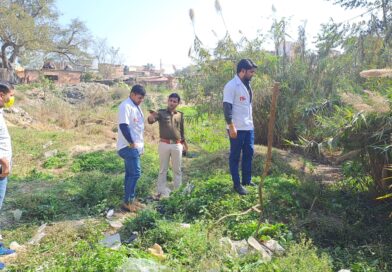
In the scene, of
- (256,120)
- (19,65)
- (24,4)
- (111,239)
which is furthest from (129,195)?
(19,65)

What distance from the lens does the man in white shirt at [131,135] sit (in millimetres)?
4734

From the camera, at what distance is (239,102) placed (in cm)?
519

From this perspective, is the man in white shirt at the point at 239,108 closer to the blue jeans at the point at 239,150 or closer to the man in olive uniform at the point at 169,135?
the blue jeans at the point at 239,150

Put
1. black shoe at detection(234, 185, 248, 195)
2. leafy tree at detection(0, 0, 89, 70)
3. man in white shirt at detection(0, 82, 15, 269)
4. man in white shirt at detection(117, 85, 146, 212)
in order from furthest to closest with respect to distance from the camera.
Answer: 1. leafy tree at detection(0, 0, 89, 70)
2. black shoe at detection(234, 185, 248, 195)
3. man in white shirt at detection(117, 85, 146, 212)
4. man in white shirt at detection(0, 82, 15, 269)

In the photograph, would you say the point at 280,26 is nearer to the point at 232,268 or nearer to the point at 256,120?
the point at 256,120

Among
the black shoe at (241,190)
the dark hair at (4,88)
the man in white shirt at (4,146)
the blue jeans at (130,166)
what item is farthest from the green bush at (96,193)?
the dark hair at (4,88)

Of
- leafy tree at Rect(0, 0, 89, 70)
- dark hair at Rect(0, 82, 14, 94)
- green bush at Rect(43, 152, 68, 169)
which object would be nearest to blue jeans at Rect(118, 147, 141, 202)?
dark hair at Rect(0, 82, 14, 94)

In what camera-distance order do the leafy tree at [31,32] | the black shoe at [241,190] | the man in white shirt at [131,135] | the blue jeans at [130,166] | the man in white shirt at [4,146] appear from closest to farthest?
the man in white shirt at [4,146], the man in white shirt at [131,135], the blue jeans at [130,166], the black shoe at [241,190], the leafy tree at [31,32]

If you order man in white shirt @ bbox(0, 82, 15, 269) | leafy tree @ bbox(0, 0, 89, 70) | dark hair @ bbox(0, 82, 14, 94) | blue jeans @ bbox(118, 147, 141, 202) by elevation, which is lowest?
blue jeans @ bbox(118, 147, 141, 202)

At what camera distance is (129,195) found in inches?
200

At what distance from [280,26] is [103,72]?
30.2m

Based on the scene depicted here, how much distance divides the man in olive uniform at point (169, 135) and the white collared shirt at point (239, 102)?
83 cm

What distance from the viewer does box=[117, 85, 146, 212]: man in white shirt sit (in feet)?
15.5

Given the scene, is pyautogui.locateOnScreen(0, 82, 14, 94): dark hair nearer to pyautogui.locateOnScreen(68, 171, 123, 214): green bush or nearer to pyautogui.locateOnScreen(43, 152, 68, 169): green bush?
pyautogui.locateOnScreen(68, 171, 123, 214): green bush
